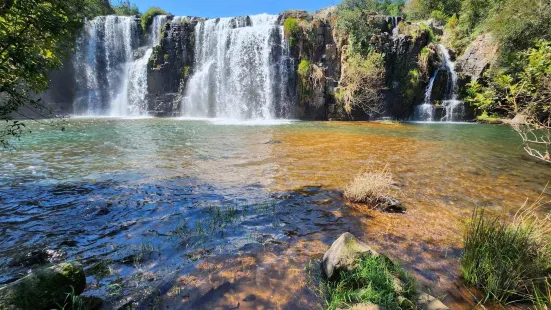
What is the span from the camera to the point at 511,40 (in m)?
21.1

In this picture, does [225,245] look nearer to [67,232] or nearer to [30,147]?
[67,232]

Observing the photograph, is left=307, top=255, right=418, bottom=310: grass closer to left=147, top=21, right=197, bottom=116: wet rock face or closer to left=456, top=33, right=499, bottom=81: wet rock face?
left=456, top=33, right=499, bottom=81: wet rock face

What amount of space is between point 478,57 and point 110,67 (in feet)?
117

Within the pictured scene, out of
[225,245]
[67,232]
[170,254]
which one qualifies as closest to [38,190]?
[67,232]

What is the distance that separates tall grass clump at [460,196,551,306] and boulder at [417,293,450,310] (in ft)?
2.35

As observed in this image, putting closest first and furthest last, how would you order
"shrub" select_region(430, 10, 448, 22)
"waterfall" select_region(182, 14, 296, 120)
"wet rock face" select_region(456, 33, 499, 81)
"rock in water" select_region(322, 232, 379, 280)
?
"rock in water" select_region(322, 232, 379, 280), "wet rock face" select_region(456, 33, 499, 81), "waterfall" select_region(182, 14, 296, 120), "shrub" select_region(430, 10, 448, 22)

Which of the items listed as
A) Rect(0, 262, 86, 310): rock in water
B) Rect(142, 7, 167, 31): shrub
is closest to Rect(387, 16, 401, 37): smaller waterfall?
Rect(142, 7, 167, 31): shrub

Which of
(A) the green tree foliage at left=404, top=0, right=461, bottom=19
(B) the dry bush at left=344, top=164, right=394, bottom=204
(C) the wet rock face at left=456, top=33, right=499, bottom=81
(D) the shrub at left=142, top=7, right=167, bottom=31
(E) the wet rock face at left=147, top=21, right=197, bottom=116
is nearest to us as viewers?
(B) the dry bush at left=344, top=164, right=394, bottom=204

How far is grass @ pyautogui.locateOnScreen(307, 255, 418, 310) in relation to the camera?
286 cm

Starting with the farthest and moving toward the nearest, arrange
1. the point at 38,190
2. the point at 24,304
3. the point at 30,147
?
the point at 30,147
the point at 38,190
the point at 24,304

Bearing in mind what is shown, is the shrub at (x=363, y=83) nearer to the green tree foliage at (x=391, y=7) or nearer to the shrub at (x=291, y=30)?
the shrub at (x=291, y=30)

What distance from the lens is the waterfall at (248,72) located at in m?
26.3

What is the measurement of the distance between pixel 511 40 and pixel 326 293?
2645cm

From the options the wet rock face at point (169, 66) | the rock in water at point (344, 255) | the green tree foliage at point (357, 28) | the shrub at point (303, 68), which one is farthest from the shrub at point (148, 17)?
the rock in water at point (344, 255)
